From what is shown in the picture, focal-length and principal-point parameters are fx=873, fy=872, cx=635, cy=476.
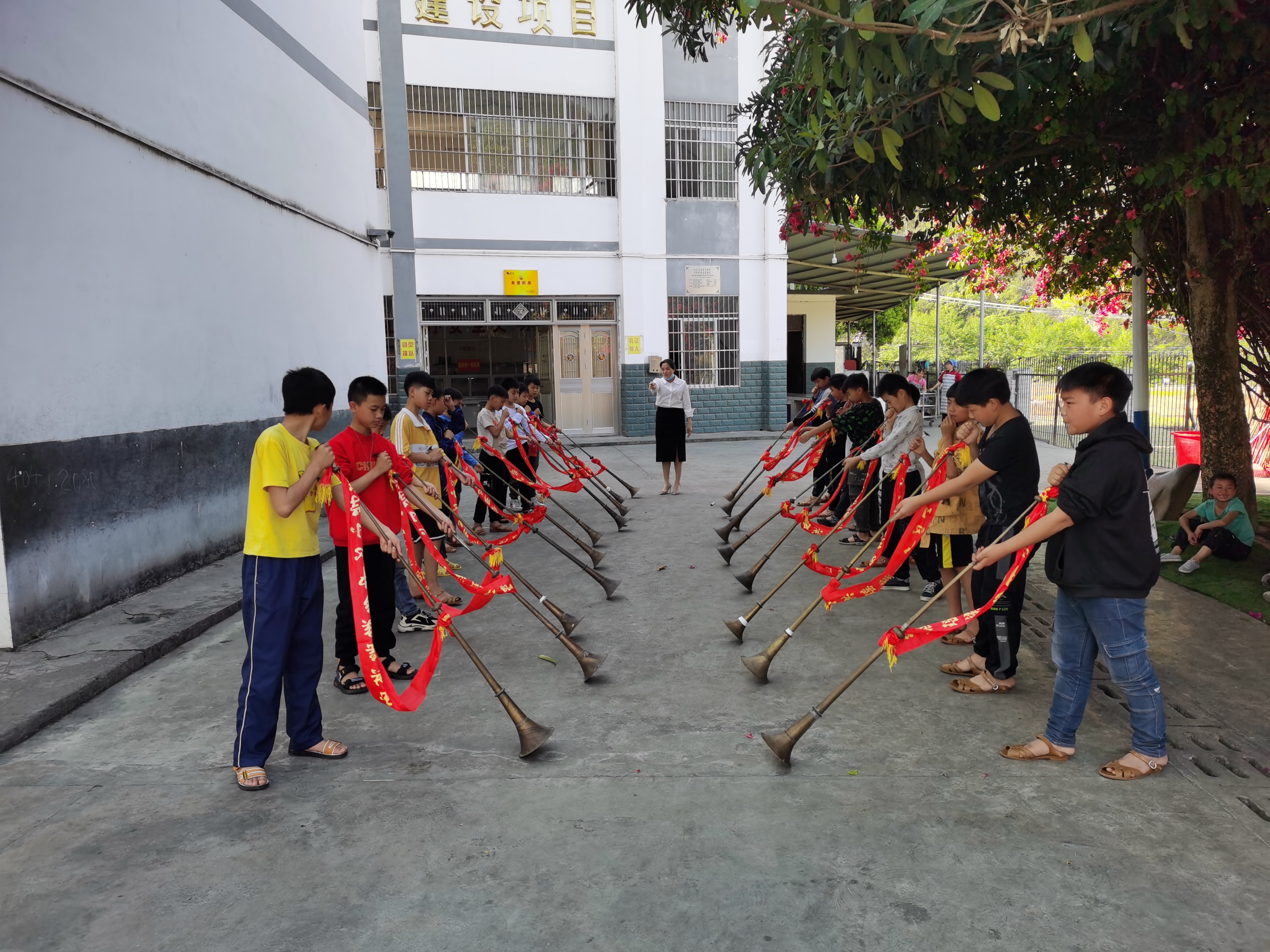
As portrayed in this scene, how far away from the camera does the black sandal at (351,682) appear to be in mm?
4613

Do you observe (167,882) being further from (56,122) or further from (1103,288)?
(1103,288)

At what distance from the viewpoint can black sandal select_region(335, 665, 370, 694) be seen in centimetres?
461

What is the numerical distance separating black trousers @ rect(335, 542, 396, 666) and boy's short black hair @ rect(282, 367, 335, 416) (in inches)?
44.1

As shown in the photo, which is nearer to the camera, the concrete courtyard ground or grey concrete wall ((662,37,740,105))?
the concrete courtyard ground

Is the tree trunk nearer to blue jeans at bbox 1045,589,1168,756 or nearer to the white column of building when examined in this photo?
blue jeans at bbox 1045,589,1168,756

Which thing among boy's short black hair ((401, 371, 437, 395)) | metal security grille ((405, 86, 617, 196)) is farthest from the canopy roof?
boy's short black hair ((401, 371, 437, 395))

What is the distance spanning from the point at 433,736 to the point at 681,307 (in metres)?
14.5

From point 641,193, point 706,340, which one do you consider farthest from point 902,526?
point 641,193

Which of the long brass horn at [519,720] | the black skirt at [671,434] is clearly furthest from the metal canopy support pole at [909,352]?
the long brass horn at [519,720]

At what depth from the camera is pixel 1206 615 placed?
5633 mm

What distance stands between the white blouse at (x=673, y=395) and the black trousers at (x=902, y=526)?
4.55 metres

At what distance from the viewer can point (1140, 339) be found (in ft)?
26.8

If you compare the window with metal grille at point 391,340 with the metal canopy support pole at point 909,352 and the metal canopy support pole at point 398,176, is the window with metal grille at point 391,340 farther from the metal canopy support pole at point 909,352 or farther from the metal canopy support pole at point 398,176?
the metal canopy support pole at point 909,352

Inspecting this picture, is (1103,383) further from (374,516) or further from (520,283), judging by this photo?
(520,283)
